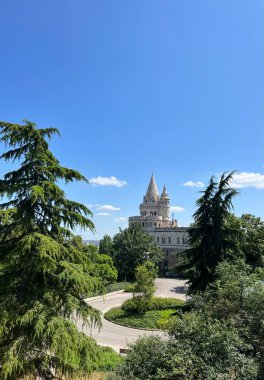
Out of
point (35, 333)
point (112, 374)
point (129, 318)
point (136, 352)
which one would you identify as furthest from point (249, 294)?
point (129, 318)

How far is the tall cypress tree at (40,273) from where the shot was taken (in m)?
8.35

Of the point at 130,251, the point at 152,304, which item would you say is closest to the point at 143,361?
the point at 152,304

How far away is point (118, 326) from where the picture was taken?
2781 centimetres

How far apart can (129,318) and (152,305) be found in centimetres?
316

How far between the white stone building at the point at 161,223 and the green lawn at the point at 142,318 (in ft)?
111

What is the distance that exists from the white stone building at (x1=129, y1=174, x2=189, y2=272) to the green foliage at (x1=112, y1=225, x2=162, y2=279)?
1397 centimetres

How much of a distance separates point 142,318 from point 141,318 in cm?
9

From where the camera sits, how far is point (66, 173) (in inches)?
387

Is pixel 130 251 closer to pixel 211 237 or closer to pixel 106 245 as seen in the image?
pixel 106 245

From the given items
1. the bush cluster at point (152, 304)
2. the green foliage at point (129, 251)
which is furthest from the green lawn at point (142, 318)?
the green foliage at point (129, 251)

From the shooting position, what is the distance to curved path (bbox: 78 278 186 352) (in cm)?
2304

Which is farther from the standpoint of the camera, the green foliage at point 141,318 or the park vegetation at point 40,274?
the green foliage at point 141,318

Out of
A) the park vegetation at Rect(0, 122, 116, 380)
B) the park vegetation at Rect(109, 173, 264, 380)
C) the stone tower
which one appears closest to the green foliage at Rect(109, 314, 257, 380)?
the park vegetation at Rect(109, 173, 264, 380)

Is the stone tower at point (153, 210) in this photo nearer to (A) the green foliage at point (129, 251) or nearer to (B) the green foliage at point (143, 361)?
(A) the green foliage at point (129, 251)
